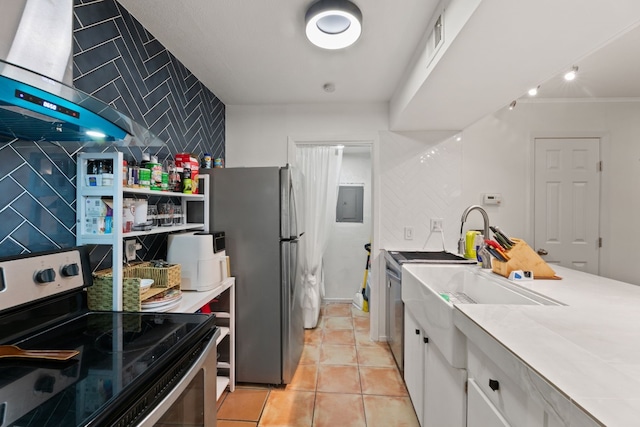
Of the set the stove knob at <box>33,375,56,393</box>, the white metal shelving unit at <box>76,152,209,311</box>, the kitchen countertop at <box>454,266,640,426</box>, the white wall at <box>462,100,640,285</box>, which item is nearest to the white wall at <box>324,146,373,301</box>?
the white wall at <box>462,100,640,285</box>

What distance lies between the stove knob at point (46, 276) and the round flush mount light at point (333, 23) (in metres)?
1.61

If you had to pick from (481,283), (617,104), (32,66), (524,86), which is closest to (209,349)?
(32,66)

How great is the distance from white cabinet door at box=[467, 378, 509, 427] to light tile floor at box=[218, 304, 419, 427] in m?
0.85

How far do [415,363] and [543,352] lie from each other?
1.11 meters

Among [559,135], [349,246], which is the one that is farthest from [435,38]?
[349,246]

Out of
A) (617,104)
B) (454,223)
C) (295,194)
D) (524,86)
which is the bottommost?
(454,223)

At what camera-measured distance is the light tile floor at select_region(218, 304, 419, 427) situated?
1729 mm

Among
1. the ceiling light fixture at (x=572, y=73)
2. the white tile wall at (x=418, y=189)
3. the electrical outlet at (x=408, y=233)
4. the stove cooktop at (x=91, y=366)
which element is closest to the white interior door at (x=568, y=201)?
the ceiling light fixture at (x=572, y=73)

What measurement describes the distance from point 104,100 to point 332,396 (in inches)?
88.9

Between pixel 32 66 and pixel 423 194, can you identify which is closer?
pixel 32 66

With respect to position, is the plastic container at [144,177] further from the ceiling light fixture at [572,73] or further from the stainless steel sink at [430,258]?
the ceiling light fixture at [572,73]

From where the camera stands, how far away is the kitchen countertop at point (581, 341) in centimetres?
54

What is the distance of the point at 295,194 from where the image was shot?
2.21 meters

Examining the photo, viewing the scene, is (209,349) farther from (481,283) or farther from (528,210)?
(528,210)
